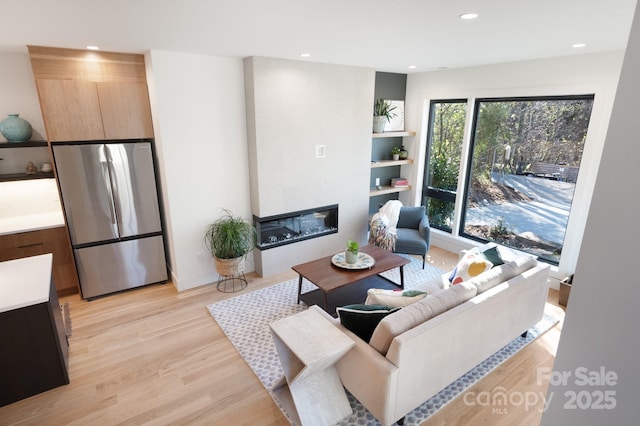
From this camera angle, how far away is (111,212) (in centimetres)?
381

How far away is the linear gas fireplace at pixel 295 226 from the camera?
448 cm

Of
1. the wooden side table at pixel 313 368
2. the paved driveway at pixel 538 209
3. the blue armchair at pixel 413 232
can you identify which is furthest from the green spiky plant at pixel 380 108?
the wooden side table at pixel 313 368

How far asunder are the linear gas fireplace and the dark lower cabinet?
229cm

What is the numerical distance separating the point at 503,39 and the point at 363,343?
9.02 feet

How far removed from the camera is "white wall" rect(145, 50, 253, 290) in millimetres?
3637

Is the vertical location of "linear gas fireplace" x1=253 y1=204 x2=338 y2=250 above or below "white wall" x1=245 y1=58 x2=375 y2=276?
below

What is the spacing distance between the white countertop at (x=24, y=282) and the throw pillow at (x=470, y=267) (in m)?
3.31

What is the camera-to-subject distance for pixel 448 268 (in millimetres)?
4832

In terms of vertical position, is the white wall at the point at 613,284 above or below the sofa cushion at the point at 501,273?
above

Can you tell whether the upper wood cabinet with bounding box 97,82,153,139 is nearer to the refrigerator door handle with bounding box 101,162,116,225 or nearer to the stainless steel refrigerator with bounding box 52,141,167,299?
the stainless steel refrigerator with bounding box 52,141,167,299

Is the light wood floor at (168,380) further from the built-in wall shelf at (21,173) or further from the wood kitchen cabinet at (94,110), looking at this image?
the wood kitchen cabinet at (94,110)

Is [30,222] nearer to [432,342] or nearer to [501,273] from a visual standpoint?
[432,342]

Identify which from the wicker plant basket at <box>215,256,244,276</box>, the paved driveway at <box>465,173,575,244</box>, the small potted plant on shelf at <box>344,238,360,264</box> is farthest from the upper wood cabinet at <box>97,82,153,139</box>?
the paved driveway at <box>465,173,575,244</box>

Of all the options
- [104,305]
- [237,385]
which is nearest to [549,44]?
[237,385]
